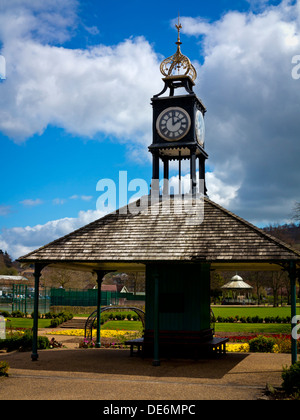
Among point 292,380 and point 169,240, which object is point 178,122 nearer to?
point 169,240

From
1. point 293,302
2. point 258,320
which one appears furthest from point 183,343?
point 258,320

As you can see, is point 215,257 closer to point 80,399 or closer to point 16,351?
point 80,399

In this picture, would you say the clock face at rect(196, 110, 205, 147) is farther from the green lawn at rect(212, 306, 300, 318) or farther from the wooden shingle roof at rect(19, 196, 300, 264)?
the green lawn at rect(212, 306, 300, 318)

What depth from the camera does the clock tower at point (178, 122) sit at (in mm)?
18953

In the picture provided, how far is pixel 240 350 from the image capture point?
20250 millimetres

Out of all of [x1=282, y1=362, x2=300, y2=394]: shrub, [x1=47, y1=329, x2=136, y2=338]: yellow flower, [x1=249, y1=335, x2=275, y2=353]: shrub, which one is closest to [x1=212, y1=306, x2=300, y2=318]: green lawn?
[x1=47, y1=329, x2=136, y2=338]: yellow flower

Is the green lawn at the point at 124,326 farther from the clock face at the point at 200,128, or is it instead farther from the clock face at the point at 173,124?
the clock face at the point at 173,124

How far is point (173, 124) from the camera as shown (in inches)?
757

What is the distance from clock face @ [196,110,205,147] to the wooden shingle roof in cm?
290

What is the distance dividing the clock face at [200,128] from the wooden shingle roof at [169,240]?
9.51ft

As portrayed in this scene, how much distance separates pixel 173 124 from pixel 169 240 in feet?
17.4

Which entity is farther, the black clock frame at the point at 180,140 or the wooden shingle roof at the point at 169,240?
the black clock frame at the point at 180,140

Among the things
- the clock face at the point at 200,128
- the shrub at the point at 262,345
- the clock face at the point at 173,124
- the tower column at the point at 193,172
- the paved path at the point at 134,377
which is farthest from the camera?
the shrub at the point at 262,345

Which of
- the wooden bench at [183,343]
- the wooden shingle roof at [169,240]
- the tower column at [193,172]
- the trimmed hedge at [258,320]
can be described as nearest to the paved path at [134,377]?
the wooden bench at [183,343]
